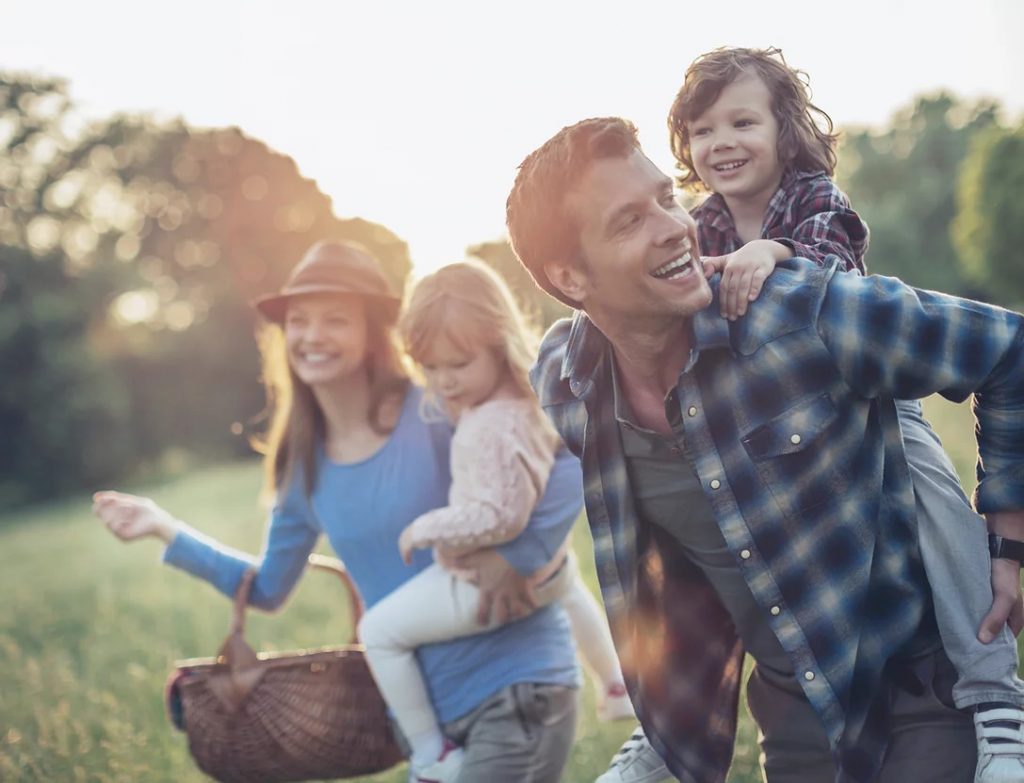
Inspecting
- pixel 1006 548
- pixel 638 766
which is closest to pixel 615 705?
pixel 638 766

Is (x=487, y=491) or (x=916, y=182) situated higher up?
(x=916, y=182)

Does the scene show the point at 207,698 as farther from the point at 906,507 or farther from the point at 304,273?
the point at 906,507

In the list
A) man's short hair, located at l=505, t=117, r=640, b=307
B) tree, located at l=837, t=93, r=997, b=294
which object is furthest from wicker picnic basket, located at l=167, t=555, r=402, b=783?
tree, located at l=837, t=93, r=997, b=294

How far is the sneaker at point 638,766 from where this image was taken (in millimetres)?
2930

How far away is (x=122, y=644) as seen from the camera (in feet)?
29.2

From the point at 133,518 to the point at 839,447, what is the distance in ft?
9.21

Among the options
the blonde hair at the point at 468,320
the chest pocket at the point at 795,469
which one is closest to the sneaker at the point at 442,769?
the blonde hair at the point at 468,320

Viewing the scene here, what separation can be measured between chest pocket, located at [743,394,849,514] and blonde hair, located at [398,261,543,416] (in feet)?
3.89

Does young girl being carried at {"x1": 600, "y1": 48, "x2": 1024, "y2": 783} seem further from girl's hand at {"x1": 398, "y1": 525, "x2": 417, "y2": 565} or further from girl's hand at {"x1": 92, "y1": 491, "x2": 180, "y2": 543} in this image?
girl's hand at {"x1": 92, "y1": 491, "x2": 180, "y2": 543}

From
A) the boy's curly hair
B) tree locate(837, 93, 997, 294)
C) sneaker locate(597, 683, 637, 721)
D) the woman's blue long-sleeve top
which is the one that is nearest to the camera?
the boy's curly hair

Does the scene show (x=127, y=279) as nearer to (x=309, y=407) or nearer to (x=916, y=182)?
(x=916, y=182)

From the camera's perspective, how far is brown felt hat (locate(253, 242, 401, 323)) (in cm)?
403

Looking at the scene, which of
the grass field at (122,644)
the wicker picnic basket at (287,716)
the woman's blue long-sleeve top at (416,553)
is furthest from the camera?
the grass field at (122,644)

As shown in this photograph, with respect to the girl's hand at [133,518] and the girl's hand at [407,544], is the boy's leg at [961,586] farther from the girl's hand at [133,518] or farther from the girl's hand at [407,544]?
the girl's hand at [133,518]
